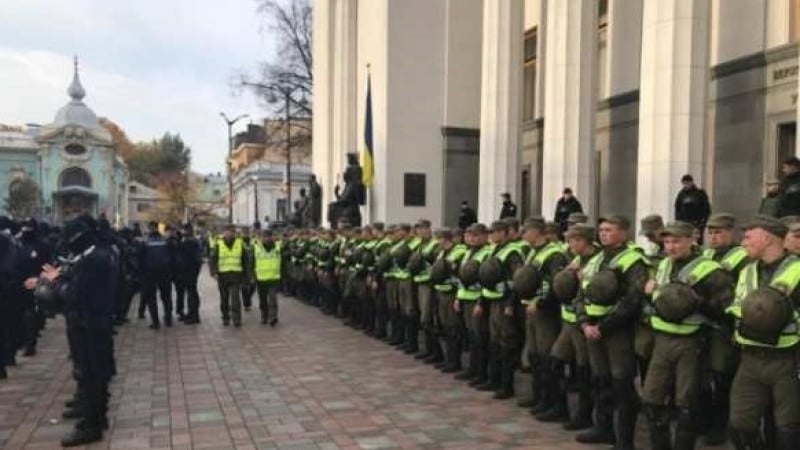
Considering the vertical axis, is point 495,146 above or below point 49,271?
above

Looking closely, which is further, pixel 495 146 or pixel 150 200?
pixel 150 200

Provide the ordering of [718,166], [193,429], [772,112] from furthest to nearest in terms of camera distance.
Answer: [718,166] → [772,112] → [193,429]

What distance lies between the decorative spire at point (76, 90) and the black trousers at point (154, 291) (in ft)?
308

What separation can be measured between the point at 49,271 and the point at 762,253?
19.1 feet

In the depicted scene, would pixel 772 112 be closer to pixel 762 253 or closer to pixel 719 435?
pixel 719 435

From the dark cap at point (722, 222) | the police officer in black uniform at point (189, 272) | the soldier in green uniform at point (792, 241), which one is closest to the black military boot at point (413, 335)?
the police officer in black uniform at point (189, 272)

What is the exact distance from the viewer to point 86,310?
6.88 m

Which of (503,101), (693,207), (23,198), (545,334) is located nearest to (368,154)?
(503,101)

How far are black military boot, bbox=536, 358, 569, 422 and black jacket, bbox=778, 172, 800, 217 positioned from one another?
3666mm

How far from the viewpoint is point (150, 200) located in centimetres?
11625

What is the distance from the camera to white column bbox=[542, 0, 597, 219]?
56.1 ft

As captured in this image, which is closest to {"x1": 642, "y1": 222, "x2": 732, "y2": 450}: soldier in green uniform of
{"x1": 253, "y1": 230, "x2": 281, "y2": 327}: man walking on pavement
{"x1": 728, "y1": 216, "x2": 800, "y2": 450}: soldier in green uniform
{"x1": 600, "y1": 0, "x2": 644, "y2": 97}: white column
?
{"x1": 728, "y1": 216, "x2": 800, "y2": 450}: soldier in green uniform

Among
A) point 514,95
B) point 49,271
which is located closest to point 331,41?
point 514,95

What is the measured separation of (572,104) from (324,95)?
16.7 metres
